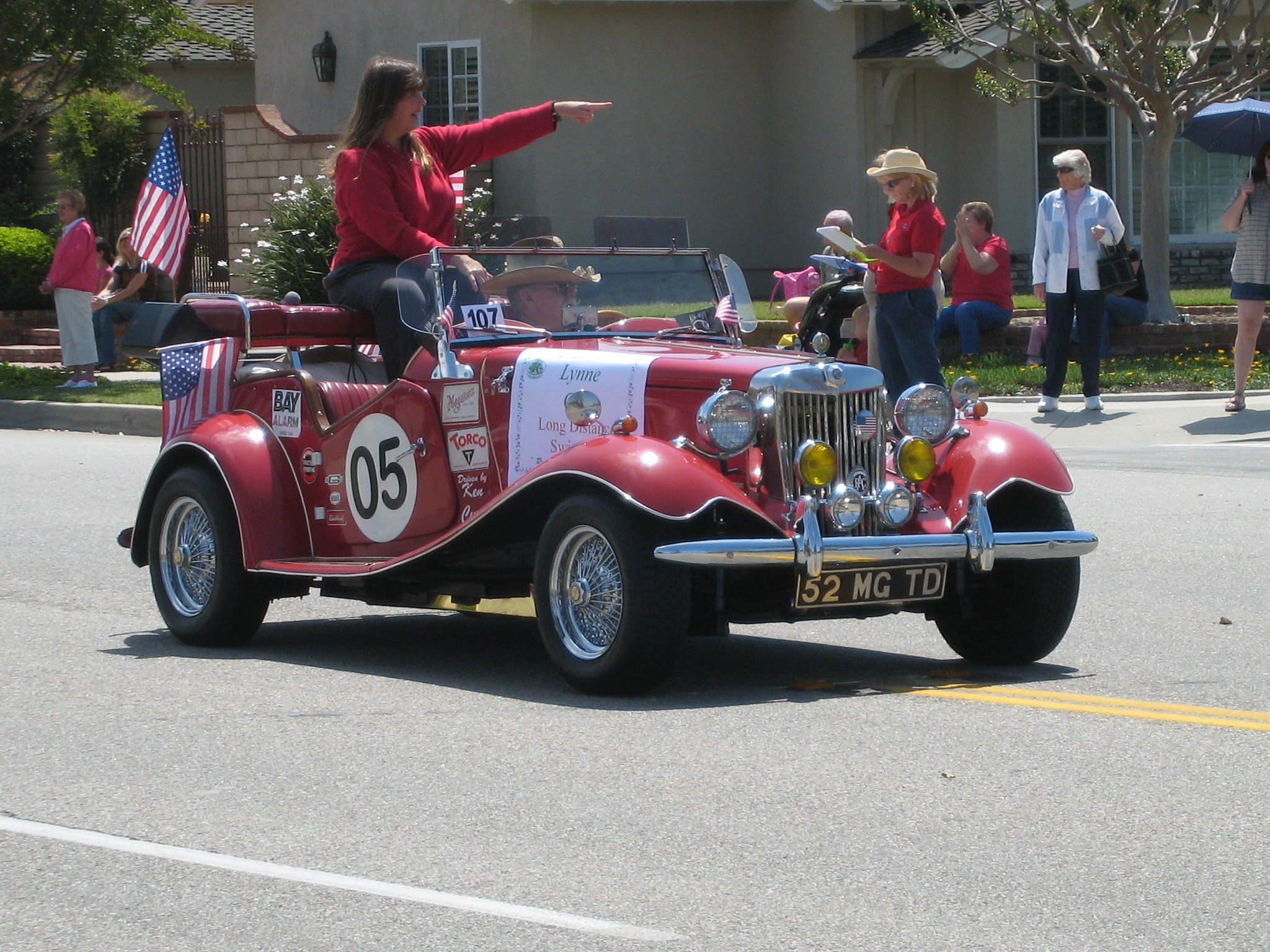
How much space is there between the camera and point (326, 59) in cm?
2572

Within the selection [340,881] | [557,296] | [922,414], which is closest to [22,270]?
[557,296]

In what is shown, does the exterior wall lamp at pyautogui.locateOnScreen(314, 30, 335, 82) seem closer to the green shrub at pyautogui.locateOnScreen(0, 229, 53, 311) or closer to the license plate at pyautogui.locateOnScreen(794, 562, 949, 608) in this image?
the green shrub at pyautogui.locateOnScreen(0, 229, 53, 311)

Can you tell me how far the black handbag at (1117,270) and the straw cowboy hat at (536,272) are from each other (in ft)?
25.7

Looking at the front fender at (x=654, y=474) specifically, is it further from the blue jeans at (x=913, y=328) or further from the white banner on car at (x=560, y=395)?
the blue jeans at (x=913, y=328)

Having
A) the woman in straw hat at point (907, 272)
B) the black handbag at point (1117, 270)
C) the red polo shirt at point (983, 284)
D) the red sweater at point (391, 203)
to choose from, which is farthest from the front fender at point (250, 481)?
the red polo shirt at point (983, 284)

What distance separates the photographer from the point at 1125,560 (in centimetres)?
A: 930

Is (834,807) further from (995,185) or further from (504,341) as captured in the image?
(995,185)

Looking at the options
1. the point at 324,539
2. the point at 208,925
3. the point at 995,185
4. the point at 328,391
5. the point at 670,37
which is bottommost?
the point at 208,925

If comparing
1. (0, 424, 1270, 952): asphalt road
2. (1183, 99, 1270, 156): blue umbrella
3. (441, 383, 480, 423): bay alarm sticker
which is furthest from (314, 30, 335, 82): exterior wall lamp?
(441, 383, 480, 423): bay alarm sticker

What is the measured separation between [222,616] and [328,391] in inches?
41.1

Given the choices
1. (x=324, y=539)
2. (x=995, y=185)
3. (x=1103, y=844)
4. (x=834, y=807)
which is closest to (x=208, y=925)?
(x=834, y=807)

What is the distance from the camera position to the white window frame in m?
24.1

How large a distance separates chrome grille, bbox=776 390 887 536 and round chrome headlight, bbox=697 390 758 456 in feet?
0.55

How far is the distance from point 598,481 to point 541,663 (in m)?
1.31
